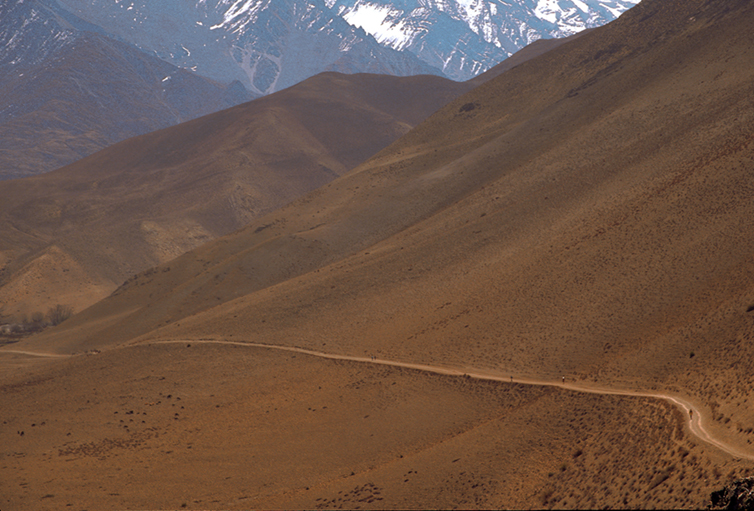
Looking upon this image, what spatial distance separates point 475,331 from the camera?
1197 inches

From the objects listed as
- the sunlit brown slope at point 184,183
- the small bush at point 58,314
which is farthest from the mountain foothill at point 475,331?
the sunlit brown slope at point 184,183

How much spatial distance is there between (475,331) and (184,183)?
82.5 m

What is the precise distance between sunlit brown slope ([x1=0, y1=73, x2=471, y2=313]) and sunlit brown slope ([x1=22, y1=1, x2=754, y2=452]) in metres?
24.6

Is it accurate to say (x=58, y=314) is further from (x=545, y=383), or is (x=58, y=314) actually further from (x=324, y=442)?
(x=545, y=383)

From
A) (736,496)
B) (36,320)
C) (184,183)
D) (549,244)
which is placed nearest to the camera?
(736,496)

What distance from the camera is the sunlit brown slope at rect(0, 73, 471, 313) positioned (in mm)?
79125

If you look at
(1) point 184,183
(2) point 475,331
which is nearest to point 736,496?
(2) point 475,331

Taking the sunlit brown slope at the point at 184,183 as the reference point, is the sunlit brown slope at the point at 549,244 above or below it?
below

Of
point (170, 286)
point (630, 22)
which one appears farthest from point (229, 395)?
point (630, 22)

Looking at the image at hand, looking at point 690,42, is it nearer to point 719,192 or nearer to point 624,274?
point 719,192

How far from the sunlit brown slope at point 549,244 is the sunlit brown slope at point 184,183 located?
24551 millimetres

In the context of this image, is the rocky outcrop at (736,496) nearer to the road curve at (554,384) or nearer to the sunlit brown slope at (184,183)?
the road curve at (554,384)

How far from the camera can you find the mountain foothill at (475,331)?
2014cm

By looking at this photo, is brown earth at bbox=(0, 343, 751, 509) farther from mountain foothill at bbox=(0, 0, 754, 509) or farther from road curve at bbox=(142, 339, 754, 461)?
road curve at bbox=(142, 339, 754, 461)
